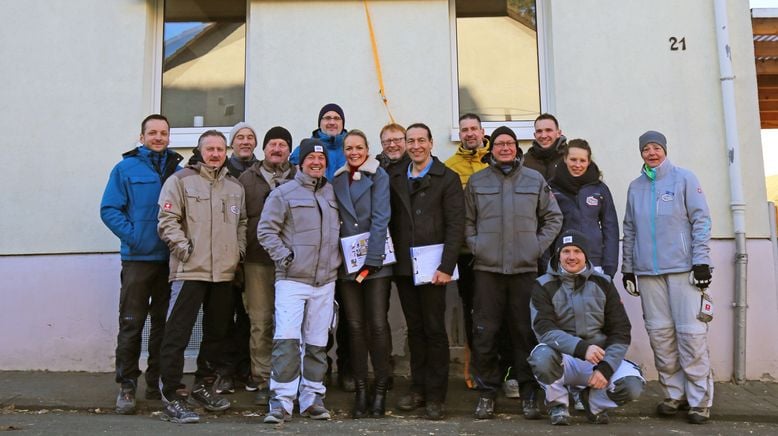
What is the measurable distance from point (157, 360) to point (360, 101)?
9.65ft

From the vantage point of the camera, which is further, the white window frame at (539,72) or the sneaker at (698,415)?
the white window frame at (539,72)

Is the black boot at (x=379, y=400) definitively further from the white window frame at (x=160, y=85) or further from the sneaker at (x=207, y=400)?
the white window frame at (x=160, y=85)

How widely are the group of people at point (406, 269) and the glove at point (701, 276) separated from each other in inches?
0.6

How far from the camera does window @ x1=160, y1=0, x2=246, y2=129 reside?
21.2ft


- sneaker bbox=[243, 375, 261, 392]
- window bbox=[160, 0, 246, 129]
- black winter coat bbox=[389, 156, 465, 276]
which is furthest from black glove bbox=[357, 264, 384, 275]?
window bbox=[160, 0, 246, 129]

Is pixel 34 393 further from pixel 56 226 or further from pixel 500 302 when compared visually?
pixel 500 302

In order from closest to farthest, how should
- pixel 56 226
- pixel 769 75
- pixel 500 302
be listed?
pixel 500 302 < pixel 56 226 < pixel 769 75

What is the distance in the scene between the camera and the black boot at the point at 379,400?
4465 millimetres

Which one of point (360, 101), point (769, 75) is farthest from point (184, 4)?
point (769, 75)

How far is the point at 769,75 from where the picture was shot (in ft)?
26.4

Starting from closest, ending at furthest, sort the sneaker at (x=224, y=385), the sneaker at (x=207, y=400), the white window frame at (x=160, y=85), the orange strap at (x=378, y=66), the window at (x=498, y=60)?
the sneaker at (x=207, y=400)
the sneaker at (x=224, y=385)
the orange strap at (x=378, y=66)
the white window frame at (x=160, y=85)
the window at (x=498, y=60)

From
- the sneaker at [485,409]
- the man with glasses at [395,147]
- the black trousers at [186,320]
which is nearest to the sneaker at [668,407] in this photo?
the sneaker at [485,409]

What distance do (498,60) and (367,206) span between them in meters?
2.79

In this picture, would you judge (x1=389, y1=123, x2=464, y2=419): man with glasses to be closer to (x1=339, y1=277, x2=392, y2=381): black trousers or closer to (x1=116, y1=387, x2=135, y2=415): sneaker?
(x1=339, y1=277, x2=392, y2=381): black trousers
